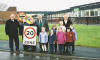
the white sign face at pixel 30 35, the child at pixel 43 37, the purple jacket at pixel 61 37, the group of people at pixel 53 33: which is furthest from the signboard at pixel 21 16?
the purple jacket at pixel 61 37

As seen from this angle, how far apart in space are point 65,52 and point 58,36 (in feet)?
3.09

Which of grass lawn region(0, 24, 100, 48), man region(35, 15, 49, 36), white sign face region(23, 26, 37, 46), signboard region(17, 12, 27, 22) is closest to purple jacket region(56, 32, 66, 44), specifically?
man region(35, 15, 49, 36)

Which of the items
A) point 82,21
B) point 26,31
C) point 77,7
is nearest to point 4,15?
point 77,7

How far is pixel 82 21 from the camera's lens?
31.7m

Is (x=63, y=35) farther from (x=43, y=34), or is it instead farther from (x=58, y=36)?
(x=43, y=34)

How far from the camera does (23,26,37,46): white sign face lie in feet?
32.1

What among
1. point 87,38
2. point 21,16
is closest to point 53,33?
point 21,16

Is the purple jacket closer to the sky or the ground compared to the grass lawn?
closer to the sky

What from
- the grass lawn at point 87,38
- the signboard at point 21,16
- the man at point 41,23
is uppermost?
the signboard at point 21,16

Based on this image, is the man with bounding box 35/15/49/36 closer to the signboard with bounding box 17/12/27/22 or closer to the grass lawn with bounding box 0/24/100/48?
the signboard with bounding box 17/12/27/22

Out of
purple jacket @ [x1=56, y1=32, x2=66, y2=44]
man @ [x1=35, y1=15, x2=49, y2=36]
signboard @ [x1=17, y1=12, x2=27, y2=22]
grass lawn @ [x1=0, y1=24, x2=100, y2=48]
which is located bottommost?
grass lawn @ [x1=0, y1=24, x2=100, y2=48]

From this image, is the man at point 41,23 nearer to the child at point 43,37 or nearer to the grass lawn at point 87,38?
the child at point 43,37

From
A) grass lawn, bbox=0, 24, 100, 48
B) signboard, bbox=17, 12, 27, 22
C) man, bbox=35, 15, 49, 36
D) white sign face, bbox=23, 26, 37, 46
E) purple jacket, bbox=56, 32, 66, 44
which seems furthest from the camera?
grass lawn, bbox=0, 24, 100, 48

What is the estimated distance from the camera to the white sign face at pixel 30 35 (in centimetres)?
977
